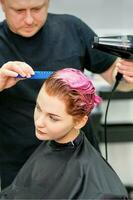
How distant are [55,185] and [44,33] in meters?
0.62

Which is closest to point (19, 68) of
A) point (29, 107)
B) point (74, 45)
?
Answer: point (29, 107)

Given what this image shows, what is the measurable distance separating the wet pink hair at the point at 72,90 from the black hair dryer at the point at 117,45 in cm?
15

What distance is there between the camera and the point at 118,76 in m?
1.44

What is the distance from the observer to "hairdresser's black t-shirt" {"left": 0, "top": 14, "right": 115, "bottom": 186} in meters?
1.49

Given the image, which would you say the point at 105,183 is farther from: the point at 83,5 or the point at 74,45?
the point at 83,5

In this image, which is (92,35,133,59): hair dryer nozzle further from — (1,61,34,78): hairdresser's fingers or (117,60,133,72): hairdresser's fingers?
(1,61,34,78): hairdresser's fingers

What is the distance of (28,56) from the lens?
150 cm

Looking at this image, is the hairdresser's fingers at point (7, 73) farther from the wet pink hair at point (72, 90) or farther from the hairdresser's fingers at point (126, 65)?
the hairdresser's fingers at point (126, 65)

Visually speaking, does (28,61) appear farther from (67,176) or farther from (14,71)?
(67,176)

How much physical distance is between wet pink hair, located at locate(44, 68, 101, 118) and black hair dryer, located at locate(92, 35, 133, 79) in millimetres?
154

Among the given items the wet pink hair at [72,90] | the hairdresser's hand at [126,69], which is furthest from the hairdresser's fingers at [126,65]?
the wet pink hair at [72,90]

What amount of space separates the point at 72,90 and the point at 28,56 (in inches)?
15.1

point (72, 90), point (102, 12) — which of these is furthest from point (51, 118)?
point (102, 12)

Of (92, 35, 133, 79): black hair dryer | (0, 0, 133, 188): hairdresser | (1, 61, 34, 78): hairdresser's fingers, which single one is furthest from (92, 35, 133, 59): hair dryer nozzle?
(1, 61, 34, 78): hairdresser's fingers
